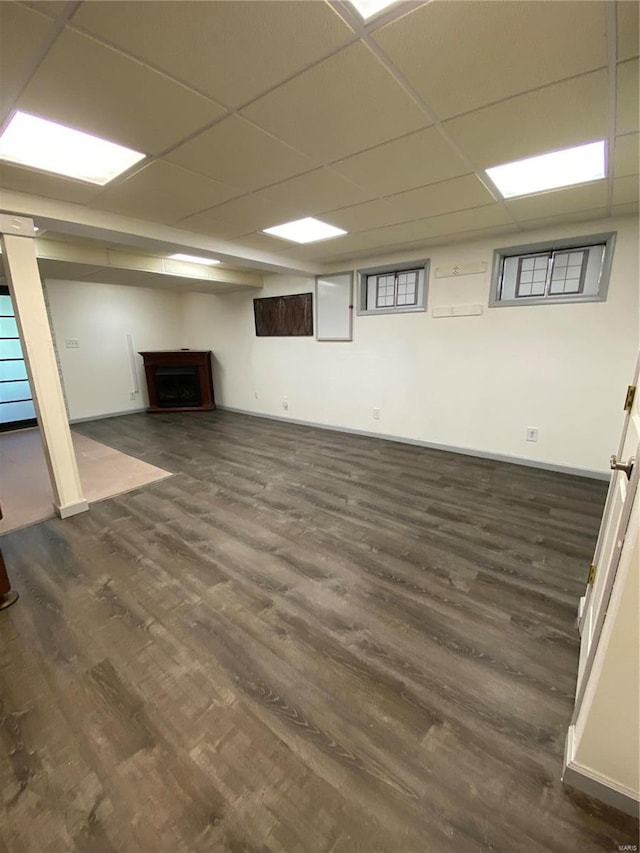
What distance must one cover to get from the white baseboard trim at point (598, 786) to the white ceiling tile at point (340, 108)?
2526 mm

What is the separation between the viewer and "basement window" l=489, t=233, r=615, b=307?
10.6ft

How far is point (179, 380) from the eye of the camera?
22.8 feet

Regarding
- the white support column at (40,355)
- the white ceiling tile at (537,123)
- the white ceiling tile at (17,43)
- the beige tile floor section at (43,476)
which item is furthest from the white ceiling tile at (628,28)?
the beige tile floor section at (43,476)

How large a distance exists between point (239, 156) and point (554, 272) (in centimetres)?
325

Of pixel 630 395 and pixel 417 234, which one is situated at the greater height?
pixel 417 234

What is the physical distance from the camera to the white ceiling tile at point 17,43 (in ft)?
3.51

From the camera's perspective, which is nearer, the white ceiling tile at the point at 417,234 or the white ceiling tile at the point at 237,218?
the white ceiling tile at the point at 237,218

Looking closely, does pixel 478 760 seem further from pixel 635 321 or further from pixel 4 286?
pixel 4 286

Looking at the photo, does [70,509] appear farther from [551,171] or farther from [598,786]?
[551,171]

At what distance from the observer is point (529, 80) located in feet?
4.49

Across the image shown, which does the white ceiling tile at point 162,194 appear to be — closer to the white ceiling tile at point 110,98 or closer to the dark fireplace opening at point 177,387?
the white ceiling tile at point 110,98

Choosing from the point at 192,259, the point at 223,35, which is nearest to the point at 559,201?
the point at 223,35

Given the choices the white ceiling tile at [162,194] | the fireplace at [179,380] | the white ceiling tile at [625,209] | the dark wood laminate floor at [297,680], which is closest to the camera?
the dark wood laminate floor at [297,680]

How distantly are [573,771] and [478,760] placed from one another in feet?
0.95
